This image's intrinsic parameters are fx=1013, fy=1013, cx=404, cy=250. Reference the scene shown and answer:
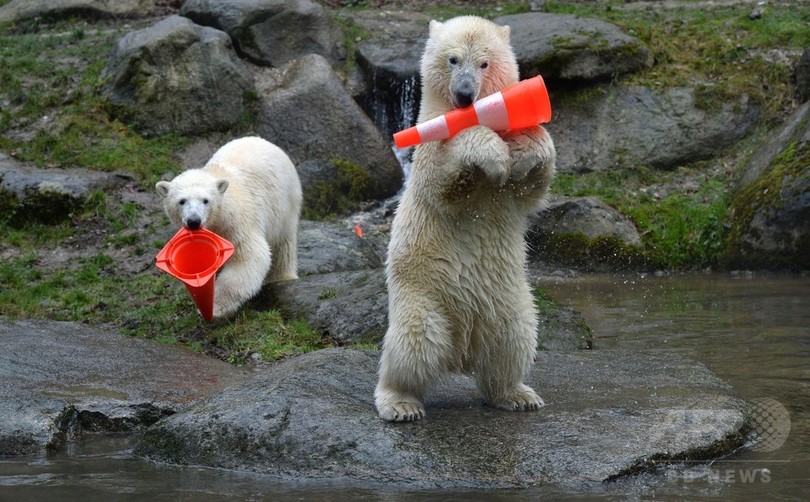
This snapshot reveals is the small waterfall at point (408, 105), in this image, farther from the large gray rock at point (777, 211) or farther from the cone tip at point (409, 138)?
the cone tip at point (409, 138)

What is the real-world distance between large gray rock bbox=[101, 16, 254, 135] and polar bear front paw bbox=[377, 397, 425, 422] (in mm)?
9112

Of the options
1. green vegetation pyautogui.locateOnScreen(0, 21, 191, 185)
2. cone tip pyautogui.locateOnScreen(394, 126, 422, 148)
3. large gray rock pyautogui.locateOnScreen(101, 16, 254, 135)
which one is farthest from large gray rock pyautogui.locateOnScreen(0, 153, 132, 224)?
cone tip pyautogui.locateOnScreen(394, 126, 422, 148)

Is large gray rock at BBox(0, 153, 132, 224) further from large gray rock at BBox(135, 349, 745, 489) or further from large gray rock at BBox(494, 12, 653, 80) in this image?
large gray rock at BBox(135, 349, 745, 489)

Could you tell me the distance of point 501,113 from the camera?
15.0 feet

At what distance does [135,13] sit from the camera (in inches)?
663

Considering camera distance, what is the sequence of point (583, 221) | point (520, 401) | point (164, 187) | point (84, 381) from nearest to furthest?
point (520, 401) → point (84, 381) → point (164, 187) → point (583, 221)

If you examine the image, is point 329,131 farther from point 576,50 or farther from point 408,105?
point 576,50

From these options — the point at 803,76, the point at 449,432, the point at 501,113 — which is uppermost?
the point at 501,113

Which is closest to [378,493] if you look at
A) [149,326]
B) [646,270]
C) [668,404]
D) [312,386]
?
[312,386]

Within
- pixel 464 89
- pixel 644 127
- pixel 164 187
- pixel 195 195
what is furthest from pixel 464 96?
pixel 644 127

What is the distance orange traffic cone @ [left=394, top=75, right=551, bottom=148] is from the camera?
14.9 feet

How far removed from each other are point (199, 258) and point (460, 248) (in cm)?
407

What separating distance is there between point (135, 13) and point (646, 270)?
9936mm

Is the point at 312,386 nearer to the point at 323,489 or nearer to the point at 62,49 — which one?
the point at 323,489
